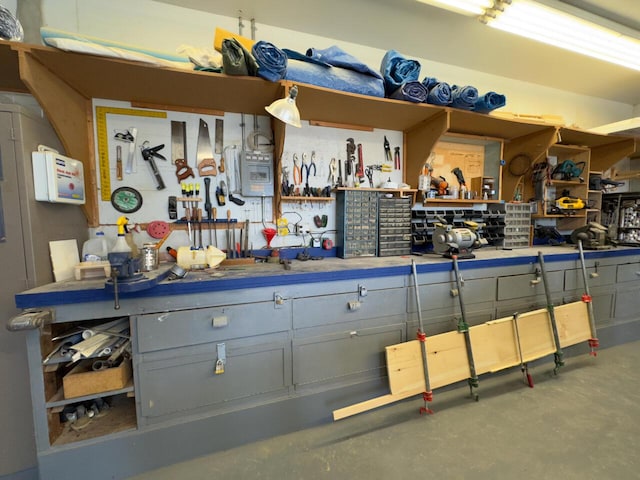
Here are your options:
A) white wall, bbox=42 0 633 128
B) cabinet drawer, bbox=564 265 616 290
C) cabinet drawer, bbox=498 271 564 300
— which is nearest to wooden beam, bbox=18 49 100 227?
white wall, bbox=42 0 633 128

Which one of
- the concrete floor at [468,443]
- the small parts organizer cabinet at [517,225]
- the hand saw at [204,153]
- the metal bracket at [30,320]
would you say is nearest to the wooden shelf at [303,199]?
the hand saw at [204,153]

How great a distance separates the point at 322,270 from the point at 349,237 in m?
0.60

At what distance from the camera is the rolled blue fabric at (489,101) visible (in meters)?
2.12

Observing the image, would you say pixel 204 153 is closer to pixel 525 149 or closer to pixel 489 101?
pixel 489 101

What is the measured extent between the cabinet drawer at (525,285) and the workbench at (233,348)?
0.31 m

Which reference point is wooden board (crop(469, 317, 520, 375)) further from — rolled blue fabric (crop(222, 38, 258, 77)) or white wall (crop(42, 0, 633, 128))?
white wall (crop(42, 0, 633, 128))

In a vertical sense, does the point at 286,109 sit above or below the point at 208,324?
above

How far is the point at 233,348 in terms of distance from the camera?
144 cm

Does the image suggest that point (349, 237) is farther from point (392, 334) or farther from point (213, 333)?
point (213, 333)

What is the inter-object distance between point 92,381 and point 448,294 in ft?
7.06

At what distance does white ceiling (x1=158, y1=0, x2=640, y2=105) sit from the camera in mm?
1908

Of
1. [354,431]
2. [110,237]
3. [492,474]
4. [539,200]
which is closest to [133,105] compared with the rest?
[110,237]

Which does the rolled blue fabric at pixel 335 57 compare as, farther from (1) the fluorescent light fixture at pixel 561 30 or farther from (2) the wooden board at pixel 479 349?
(2) the wooden board at pixel 479 349

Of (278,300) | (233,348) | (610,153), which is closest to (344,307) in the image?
(278,300)
